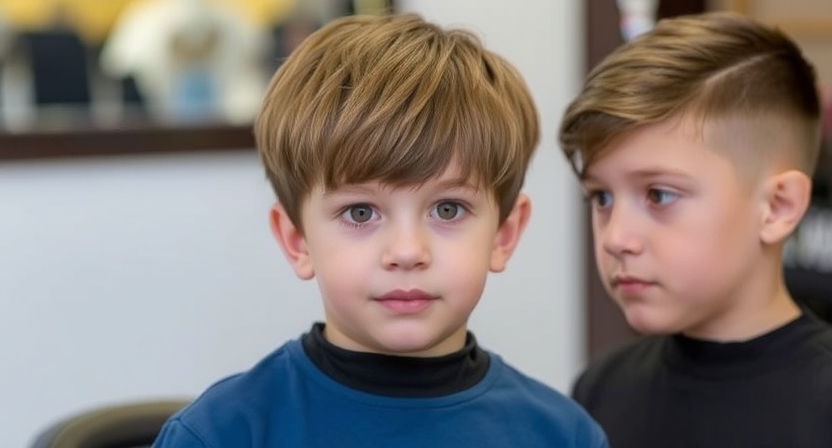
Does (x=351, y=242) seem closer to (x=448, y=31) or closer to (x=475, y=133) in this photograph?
(x=475, y=133)

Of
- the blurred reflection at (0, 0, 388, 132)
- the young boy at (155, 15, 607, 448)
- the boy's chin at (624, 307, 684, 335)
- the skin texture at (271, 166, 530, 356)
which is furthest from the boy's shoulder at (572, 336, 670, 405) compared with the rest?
the blurred reflection at (0, 0, 388, 132)

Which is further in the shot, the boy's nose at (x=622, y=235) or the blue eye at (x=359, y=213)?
the boy's nose at (x=622, y=235)

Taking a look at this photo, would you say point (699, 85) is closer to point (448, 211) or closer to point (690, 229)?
point (690, 229)

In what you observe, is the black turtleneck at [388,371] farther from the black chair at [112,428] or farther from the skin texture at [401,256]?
the black chair at [112,428]

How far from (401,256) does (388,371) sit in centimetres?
13

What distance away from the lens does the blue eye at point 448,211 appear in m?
1.11

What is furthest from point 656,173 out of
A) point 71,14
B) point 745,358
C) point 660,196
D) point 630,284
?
point 71,14

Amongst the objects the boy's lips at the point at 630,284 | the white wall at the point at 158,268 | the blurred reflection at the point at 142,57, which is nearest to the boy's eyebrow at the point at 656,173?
the boy's lips at the point at 630,284

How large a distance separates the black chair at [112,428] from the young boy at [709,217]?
0.53 metres

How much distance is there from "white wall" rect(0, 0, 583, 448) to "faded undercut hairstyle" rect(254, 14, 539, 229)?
3.67 feet

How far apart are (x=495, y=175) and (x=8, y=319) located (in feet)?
4.53

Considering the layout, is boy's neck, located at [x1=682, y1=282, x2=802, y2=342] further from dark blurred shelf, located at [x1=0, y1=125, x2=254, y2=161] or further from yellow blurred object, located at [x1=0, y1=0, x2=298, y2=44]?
yellow blurred object, located at [x1=0, y1=0, x2=298, y2=44]

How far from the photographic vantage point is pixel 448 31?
1.24m

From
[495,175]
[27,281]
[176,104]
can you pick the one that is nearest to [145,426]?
[495,175]
